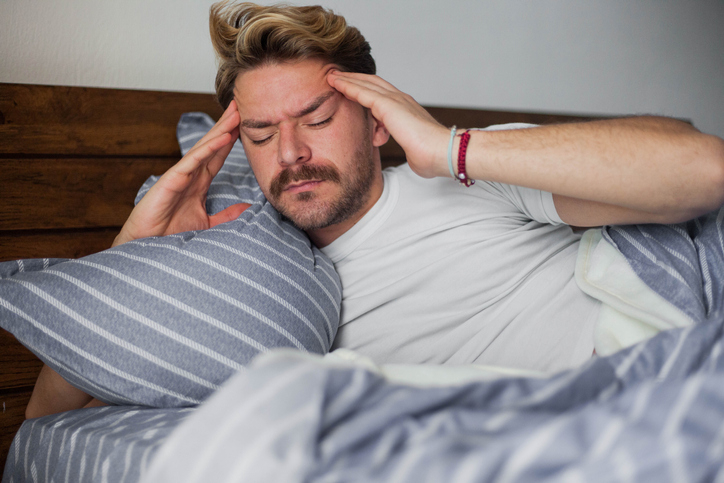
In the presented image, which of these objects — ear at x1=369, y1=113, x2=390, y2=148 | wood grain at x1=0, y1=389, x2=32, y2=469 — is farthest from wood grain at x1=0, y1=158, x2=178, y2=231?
ear at x1=369, y1=113, x2=390, y2=148

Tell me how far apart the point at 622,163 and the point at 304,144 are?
65 centimetres

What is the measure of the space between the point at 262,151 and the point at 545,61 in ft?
4.85

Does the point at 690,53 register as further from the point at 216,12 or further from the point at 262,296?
the point at 262,296

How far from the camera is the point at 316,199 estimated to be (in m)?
1.20

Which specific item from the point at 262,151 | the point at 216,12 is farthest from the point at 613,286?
the point at 216,12

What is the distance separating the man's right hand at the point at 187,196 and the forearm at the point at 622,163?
2.04 feet

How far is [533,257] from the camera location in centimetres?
120

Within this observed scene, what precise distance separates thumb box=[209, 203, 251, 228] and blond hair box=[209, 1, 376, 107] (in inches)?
12.1

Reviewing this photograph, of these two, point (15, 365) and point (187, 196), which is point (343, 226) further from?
point (15, 365)

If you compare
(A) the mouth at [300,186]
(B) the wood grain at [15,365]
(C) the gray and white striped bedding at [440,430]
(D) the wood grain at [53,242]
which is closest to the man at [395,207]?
(A) the mouth at [300,186]

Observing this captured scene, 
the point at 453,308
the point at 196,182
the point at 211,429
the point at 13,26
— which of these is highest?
the point at 13,26

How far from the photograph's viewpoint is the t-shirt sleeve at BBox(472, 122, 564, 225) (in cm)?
109

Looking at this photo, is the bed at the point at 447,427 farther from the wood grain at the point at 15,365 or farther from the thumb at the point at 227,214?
the thumb at the point at 227,214

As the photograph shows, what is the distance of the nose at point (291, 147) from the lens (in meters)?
1.15
